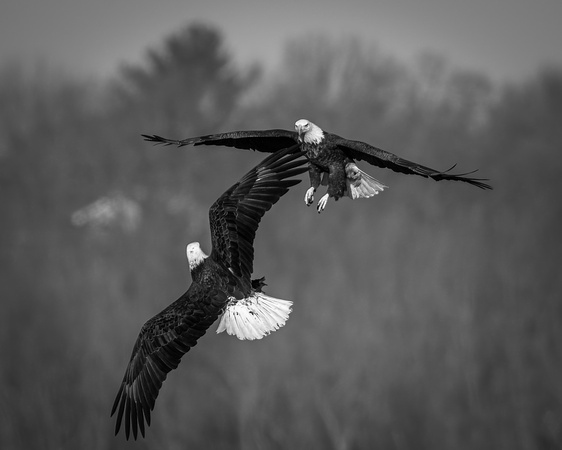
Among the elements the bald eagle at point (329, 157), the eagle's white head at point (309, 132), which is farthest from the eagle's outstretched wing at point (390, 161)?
the eagle's white head at point (309, 132)

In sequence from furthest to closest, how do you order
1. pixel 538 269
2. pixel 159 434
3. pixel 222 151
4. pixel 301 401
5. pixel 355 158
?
pixel 222 151 < pixel 538 269 < pixel 301 401 < pixel 159 434 < pixel 355 158

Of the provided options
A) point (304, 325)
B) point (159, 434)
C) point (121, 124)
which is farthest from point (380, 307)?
point (121, 124)

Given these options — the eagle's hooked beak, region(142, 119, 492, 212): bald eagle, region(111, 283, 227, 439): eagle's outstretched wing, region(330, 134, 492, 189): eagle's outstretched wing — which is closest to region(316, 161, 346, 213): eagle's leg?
region(142, 119, 492, 212): bald eagle

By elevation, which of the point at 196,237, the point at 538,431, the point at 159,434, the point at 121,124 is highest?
the point at 121,124

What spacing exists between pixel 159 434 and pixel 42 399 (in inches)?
112

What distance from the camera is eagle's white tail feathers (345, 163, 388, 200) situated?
29.9 feet

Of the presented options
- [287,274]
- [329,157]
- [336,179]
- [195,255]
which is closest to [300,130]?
[329,157]

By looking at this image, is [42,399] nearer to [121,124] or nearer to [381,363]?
[381,363]

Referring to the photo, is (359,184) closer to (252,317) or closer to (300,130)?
(300,130)

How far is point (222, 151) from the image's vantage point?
39.1m

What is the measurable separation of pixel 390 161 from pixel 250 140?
1.52 meters

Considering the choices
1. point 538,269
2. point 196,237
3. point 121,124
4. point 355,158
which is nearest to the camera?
point 355,158

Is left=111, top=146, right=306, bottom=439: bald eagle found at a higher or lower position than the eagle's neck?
lower

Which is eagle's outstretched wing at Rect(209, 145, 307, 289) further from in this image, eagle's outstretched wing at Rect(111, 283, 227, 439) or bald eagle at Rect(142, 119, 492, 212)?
eagle's outstretched wing at Rect(111, 283, 227, 439)
